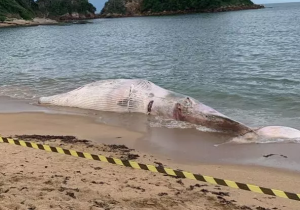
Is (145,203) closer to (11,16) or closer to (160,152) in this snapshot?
(160,152)

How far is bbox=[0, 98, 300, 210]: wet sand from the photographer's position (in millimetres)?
4570

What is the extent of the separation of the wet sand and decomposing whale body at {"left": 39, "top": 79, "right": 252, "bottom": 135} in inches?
19.4

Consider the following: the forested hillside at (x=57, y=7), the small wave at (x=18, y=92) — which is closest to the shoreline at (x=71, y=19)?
the forested hillside at (x=57, y=7)

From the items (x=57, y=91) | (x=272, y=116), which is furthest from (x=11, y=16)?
(x=272, y=116)

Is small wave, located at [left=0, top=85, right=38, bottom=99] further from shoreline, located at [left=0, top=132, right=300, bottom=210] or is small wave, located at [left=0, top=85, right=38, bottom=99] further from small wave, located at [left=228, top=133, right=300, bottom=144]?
small wave, located at [left=228, top=133, right=300, bottom=144]

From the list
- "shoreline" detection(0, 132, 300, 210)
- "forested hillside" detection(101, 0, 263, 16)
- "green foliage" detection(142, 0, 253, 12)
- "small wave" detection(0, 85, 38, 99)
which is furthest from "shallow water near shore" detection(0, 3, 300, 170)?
"forested hillside" detection(101, 0, 263, 16)

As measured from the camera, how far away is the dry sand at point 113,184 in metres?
4.51

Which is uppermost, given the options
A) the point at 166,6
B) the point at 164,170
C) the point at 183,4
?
the point at 183,4

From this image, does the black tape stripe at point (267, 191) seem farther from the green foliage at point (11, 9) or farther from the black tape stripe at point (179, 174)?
the green foliage at point (11, 9)

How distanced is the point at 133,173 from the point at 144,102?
4168 millimetres

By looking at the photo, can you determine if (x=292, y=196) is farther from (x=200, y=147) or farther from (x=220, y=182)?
(x=200, y=147)

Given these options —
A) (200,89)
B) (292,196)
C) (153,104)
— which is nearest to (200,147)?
(153,104)

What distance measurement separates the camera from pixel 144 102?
31.3 ft

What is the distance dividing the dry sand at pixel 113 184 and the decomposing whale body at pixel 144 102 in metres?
2.04
